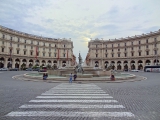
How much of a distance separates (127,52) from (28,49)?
57095 mm

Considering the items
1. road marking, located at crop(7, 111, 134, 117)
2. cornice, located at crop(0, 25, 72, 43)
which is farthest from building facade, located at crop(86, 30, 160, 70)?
road marking, located at crop(7, 111, 134, 117)

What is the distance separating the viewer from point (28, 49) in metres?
68.3

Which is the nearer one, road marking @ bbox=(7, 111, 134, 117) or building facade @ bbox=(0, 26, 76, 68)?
road marking @ bbox=(7, 111, 134, 117)

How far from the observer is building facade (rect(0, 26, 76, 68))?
56791 millimetres

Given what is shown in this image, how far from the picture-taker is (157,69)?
46.8 metres

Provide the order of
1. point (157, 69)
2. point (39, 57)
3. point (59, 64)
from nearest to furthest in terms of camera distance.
A: point (157, 69)
point (39, 57)
point (59, 64)

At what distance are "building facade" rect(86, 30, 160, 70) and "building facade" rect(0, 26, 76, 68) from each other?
19357 mm

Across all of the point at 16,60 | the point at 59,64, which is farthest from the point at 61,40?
the point at 16,60

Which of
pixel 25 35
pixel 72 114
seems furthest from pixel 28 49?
pixel 72 114

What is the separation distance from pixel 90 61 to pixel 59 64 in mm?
20707

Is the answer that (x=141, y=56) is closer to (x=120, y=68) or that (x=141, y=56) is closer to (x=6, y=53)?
(x=120, y=68)

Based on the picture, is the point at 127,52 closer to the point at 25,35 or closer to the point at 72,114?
the point at 25,35

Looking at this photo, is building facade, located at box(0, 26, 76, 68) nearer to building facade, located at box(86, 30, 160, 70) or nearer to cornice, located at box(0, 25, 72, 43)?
cornice, located at box(0, 25, 72, 43)

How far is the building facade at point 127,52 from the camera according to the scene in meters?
61.7
